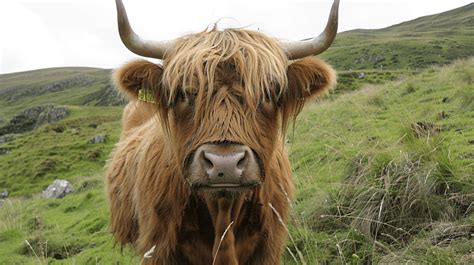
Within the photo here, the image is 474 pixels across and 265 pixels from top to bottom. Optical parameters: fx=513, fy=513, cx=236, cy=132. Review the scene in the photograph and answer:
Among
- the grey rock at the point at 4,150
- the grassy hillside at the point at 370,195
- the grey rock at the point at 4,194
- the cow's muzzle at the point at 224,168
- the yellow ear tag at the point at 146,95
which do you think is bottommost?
the grey rock at the point at 4,150

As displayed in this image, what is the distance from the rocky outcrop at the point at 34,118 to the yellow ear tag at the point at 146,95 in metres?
69.5

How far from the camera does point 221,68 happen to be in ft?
11.2

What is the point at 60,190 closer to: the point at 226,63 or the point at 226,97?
the point at 226,63

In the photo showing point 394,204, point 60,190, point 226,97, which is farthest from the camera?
point 60,190

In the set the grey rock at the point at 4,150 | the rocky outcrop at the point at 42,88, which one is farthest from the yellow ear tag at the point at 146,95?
the rocky outcrop at the point at 42,88

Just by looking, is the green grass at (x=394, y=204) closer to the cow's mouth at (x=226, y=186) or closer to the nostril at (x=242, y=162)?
the cow's mouth at (x=226, y=186)

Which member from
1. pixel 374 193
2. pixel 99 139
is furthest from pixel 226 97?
pixel 99 139

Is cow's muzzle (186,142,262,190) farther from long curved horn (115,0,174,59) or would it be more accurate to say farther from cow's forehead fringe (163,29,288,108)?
long curved horn (115,0,174,59)

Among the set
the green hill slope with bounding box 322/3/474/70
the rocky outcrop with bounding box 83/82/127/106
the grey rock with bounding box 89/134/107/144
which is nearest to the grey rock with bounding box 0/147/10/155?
the grey rock with bounding box 89/134/107/144

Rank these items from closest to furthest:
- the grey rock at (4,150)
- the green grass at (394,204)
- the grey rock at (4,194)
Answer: the green grass at (394,204), the grey rock at (4,194), the grey rock at (4,150)

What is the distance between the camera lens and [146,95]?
152 inches

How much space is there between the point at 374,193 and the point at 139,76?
7.75 feet

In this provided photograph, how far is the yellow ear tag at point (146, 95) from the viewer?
12.6 ft

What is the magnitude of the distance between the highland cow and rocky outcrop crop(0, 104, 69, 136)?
228ft
